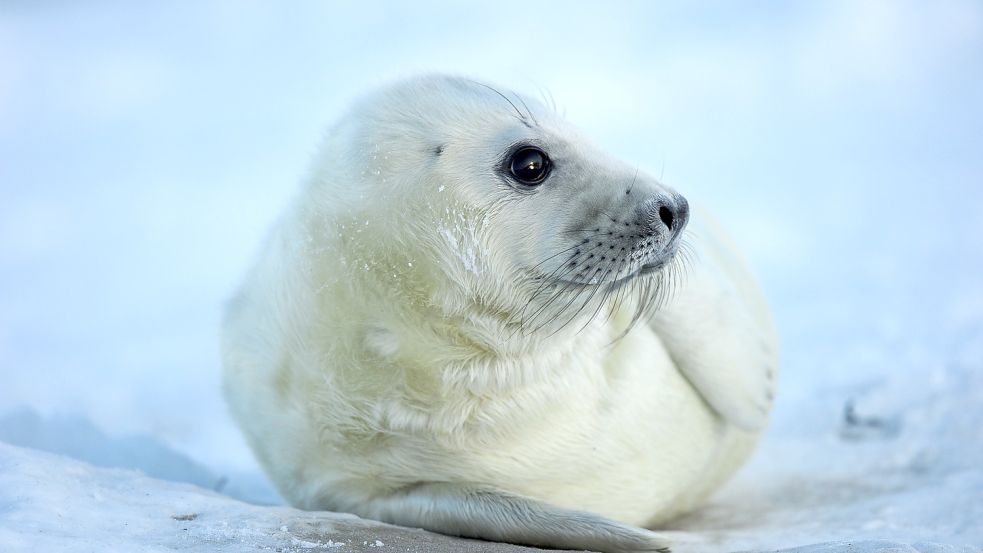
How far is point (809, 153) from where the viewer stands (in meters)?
8.85

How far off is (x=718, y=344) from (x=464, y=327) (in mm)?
954

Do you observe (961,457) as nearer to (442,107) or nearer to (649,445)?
(649,445)

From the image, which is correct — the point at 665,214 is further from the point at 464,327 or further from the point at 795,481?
the point at 795,481

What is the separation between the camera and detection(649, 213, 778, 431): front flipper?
313 centimetres

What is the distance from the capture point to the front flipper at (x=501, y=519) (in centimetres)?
246

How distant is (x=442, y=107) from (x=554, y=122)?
0.29m

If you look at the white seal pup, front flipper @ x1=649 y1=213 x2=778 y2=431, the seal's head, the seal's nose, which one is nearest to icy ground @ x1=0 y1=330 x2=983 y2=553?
the white seal pup

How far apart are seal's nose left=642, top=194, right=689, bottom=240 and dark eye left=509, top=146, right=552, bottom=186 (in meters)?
0.27

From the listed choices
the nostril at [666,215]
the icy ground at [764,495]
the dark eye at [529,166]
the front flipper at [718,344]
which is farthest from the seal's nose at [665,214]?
the icy ground at [764,495]

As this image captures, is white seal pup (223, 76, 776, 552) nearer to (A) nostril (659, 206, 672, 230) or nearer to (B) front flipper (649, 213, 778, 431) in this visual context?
(A) nostril (659, 206, 672, 230)

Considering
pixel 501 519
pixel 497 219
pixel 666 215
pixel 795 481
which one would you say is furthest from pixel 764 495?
pixel 497 219

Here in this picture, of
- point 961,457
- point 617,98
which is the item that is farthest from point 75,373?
point 617,98

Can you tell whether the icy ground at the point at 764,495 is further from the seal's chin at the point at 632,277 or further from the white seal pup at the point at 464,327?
the seal's chin at the point at 632,277

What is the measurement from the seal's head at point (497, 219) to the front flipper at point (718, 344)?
521 millimetres
